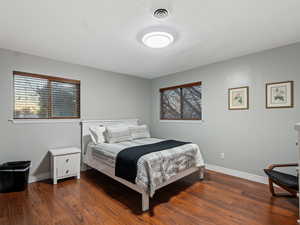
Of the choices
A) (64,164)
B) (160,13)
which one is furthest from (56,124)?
(160,13)

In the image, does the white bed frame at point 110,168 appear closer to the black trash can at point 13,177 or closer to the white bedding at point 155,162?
the white bedding at point 155,162

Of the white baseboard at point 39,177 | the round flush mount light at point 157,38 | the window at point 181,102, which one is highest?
the round flush mount light at point 157,38

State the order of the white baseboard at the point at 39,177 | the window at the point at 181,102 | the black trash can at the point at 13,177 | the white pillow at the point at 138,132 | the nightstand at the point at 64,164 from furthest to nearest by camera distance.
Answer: the window at the point at 181,102 < the white pillow at the point at 138,132 < the white baseboard at the point at 39,177 < the nightstand at the point at 64,164 < the black trash can at the point at 13,177

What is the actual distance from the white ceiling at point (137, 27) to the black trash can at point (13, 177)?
2.02 meters

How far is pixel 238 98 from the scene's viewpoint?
314cm

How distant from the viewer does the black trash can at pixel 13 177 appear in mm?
2480

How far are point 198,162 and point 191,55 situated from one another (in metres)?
2.07

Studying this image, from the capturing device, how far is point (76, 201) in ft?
7.50

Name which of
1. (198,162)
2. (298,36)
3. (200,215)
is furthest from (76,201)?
(298,36)

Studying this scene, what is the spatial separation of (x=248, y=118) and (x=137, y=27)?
2.61m

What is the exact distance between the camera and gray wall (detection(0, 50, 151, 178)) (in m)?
2.73

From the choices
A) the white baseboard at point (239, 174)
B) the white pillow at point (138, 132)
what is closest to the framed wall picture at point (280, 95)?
the white baseboard at point (239, 174)

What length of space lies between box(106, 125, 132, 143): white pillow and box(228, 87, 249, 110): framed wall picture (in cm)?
229

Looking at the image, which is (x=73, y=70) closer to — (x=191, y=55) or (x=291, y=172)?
(x=191, y=55)
